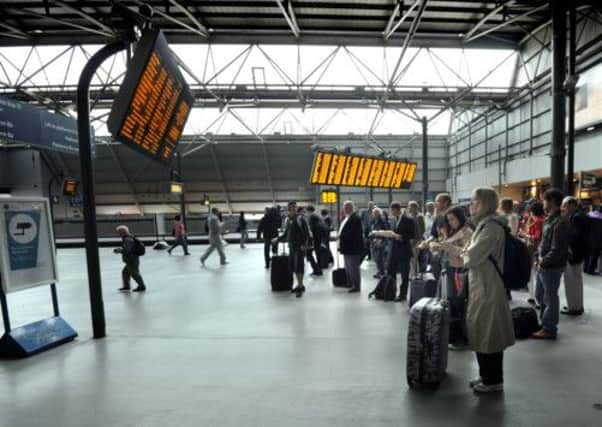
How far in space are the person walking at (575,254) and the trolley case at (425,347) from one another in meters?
2.92

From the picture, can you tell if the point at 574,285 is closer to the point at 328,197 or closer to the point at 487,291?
the point at 487,291

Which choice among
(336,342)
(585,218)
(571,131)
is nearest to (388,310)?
(336,342)

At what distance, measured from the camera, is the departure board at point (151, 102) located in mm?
3268

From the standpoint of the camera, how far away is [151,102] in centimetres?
371

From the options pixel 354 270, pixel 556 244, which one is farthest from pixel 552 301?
pixel 354 270

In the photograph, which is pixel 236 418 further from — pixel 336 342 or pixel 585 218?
pixel 585 218

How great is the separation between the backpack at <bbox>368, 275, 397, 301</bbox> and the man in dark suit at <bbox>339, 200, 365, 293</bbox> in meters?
0.61

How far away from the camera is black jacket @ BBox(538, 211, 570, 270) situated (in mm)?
3840

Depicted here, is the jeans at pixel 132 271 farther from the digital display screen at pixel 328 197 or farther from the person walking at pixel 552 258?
the digital display screen at pixel 328 197

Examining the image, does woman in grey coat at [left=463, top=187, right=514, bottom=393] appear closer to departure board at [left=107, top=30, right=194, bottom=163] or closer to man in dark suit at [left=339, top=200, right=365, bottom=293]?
departure board at [left=107, top=30, right=194, bottom=163]

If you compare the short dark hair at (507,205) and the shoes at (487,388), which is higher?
the short dark hair at (507,205)

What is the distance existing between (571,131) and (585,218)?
18.0 ft

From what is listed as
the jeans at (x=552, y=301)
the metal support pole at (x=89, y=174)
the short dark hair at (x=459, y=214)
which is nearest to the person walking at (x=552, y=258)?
the jeans at (x=552, y=301)

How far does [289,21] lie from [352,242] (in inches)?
344
